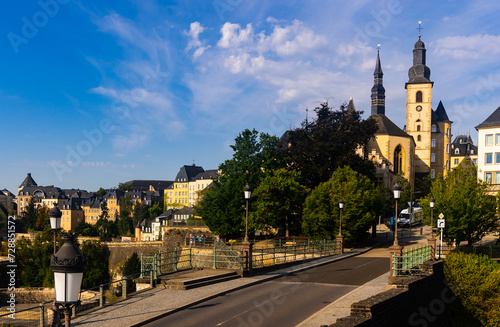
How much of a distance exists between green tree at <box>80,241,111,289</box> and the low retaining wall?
209 ft

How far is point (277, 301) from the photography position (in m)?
15.8

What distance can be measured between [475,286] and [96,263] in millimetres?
67985

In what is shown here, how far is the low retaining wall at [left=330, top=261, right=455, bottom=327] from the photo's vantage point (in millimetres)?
10906

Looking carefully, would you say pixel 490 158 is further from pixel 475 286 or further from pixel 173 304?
pixel 173 304

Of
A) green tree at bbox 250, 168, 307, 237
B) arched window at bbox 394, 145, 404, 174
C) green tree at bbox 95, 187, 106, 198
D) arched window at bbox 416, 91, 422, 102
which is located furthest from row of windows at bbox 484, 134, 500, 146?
green tree at bbox 95, 187, 106, 198

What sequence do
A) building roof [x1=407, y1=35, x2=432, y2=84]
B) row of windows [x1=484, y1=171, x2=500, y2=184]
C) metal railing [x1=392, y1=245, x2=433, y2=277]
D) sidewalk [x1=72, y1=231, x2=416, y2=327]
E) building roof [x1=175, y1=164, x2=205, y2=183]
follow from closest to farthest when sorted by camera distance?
sidewalk [x1=72, y1=231, x2=416, y2=327] → metal railing [x1=392, y1=245, x2=433, y2=277] → row of windows [x1=484, y1=171, x2=500, y2=184] → building roof [x1=407, y1=35, x2=432, y2=84] → building roof [x1=175, y1=164, x2=205, y2=183]

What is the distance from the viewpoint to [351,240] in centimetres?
3756

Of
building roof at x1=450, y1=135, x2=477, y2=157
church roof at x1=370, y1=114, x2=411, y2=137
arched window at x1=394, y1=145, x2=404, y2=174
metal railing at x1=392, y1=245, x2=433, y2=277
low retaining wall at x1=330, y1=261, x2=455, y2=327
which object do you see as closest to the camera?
low retaining wall at x1=330, y1=261, x2=455, y2=327

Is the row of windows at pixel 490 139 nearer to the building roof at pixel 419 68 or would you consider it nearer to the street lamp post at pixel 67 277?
the building roof at pixel 419 68

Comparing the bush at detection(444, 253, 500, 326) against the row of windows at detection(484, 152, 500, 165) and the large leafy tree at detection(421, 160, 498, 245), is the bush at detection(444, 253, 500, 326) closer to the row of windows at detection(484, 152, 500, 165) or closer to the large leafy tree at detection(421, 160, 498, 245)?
the large leafy tree at detection(421, 160, 498, 245)

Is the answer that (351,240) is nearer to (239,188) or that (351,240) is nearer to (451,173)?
(451,173)

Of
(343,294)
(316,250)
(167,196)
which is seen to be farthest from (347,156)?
(167,196)

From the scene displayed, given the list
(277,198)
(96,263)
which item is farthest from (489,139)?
(96,263)

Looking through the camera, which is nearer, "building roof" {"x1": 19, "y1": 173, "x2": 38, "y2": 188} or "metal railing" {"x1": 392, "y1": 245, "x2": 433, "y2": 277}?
"metal railing" {"x1": 392, "y1": 245, "x2": 433, "y2": 277}
